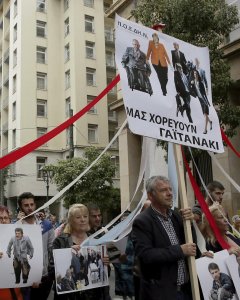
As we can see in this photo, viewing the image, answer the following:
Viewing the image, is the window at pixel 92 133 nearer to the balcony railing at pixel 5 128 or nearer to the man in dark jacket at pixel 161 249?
the balcony railing at pixel 5 128

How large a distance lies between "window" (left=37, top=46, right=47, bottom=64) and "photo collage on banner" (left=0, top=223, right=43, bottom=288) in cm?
3465

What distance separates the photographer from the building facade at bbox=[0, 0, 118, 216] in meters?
35.8

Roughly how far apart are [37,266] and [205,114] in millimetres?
2272

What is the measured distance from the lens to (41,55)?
124 ft

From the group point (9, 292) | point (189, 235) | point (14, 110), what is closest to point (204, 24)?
point (189, 235)

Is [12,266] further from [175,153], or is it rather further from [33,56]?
[33,56]

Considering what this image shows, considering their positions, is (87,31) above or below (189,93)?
above

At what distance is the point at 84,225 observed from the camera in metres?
4.48

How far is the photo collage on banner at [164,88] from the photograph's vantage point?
12.3 feet

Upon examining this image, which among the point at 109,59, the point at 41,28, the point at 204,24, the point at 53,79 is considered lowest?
the point at 204,24

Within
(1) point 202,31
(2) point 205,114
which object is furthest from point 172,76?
(1) point 202,31

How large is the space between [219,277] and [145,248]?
0.85 m

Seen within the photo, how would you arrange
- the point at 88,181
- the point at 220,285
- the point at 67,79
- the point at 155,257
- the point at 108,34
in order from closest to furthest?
the point at 155,257 → the point at 220,285 → the point at 88,181 → the point at 67,79 → the point at 108,34

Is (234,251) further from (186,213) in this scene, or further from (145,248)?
(145,248)
